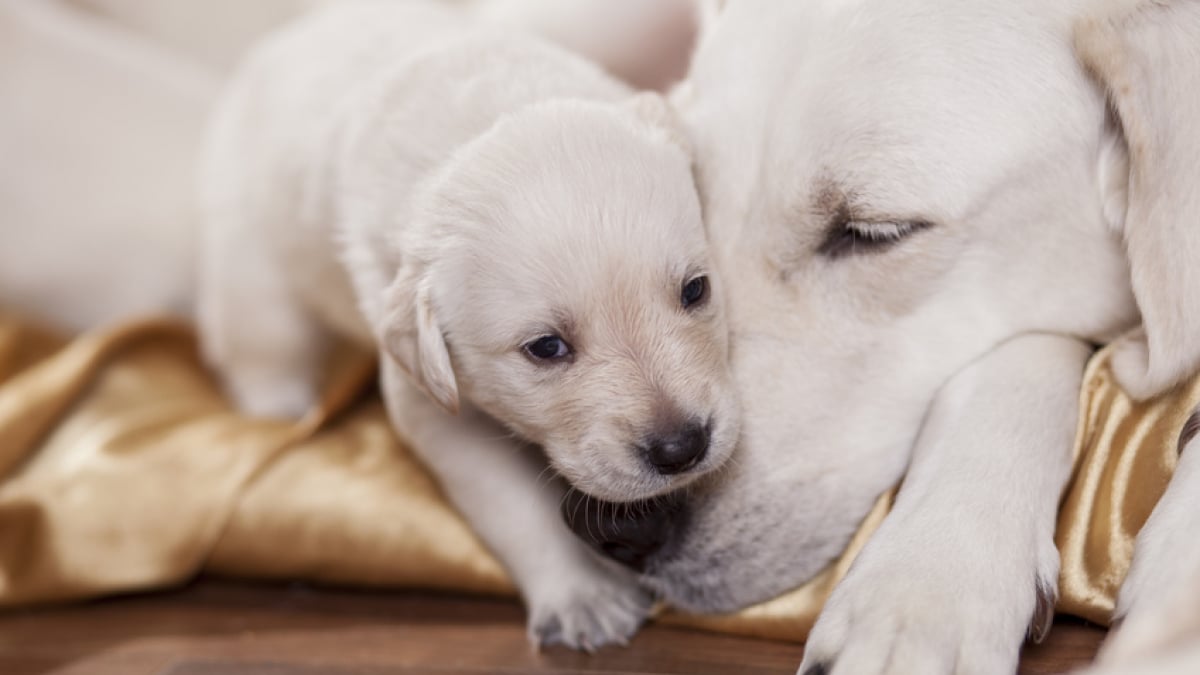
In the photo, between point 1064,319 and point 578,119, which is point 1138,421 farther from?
point 578,119

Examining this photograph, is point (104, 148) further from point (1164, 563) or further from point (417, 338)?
point (1164, 563)

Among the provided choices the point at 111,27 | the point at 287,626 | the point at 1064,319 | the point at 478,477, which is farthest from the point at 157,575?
the point at 111,27

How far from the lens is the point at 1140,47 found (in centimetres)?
145

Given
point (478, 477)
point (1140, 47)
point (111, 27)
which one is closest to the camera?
point (1140, 47)

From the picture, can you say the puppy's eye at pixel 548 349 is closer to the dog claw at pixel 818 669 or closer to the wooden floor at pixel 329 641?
the wooden floor at pixel 329 641

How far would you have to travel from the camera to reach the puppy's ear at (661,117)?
1.64m

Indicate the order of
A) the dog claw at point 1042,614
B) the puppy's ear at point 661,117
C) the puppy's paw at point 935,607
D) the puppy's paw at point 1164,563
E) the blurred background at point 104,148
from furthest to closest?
1. the blurred background at point 104,148
2. the puppy's ear at point 661,117
3. the dog claw at point 1042,614
4. the puppy's paw at point 935,607
5. the puppy's paw at point 1164,563

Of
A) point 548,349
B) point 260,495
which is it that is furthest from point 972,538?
point 260,495

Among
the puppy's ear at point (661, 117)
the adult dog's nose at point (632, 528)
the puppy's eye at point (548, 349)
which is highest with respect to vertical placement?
the puppy's ear at point (661, 117)

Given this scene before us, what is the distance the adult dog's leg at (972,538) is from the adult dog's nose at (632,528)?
25 centimetres

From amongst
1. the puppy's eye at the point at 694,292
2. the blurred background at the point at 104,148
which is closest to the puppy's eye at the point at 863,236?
the puppy's eye at the point at 694,292

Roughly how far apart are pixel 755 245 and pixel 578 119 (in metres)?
0.29

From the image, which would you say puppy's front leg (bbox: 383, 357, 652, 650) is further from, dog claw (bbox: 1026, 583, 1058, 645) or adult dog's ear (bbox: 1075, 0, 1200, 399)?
adult dog's ear (bbox: 1075, 0, 1200, 399)

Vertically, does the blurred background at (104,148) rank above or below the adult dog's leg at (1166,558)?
below
